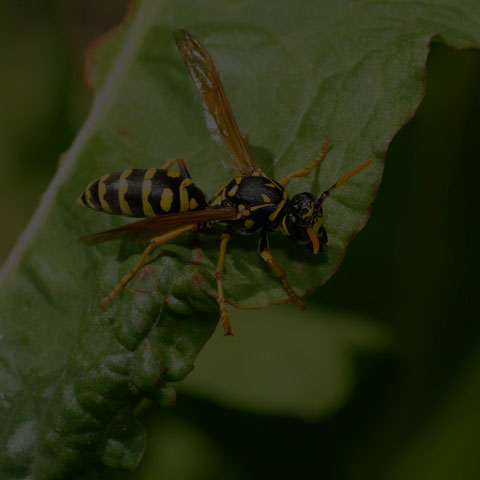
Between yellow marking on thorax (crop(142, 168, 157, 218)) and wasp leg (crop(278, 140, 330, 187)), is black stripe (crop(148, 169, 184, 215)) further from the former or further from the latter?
wasp leg (crop(278, 140, 330, 187))

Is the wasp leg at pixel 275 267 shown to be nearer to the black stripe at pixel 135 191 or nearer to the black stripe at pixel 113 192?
the black stripe at pixel 135 191

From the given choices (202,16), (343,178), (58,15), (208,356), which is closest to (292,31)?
(202,16)

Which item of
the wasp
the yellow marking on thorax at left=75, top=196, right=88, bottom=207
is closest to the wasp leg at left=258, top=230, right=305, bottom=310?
the wasp

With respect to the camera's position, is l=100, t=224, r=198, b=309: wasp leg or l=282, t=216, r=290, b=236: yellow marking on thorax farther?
l=282, t=216, r=290, b=236: yellow marking on thorax

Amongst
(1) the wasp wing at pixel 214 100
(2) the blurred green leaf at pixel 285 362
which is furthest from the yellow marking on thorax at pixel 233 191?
(2) the blurred green leaf at pixel 285 362

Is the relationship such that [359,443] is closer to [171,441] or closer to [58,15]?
[171,441]
